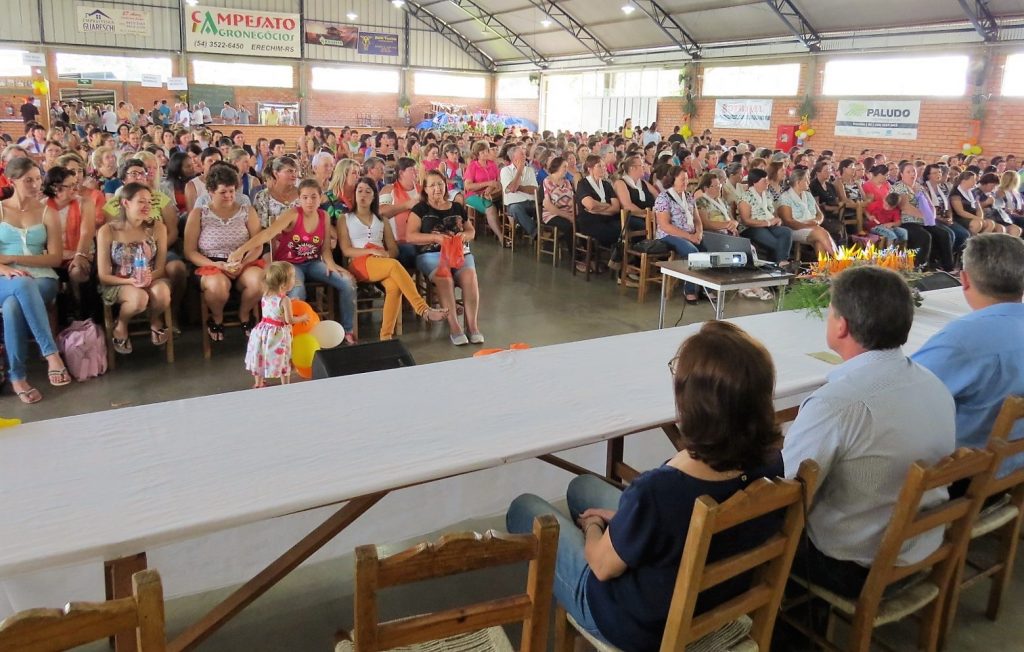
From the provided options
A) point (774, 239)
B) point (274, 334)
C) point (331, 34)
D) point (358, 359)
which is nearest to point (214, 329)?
point (274, 334)

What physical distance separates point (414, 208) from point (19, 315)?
94.6 inches

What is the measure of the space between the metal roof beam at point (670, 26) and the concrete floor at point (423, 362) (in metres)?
9.43

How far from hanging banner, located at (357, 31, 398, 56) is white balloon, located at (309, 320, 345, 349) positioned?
19.1 m

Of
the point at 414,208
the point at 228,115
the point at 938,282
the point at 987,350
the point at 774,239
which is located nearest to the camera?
the point at 987,350

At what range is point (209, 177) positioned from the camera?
451 cm

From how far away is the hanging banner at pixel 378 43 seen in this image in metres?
21.4

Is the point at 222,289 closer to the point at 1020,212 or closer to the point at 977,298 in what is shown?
the point at 977,298

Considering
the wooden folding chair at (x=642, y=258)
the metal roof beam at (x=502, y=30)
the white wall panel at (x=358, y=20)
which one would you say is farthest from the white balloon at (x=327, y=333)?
the white wall panel at (x=358, y=20)

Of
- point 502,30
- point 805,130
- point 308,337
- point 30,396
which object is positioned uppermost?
point 502,30

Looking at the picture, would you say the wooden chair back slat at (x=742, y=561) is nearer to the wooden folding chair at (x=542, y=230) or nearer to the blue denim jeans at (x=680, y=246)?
the blue denim jeans at (x=680, y=246)

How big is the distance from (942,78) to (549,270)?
29.4 feet

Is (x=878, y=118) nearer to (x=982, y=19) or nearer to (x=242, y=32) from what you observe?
(x=982, y=19)

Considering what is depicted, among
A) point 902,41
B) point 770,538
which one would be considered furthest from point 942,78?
point 770,538

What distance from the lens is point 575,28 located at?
61.5 ft
